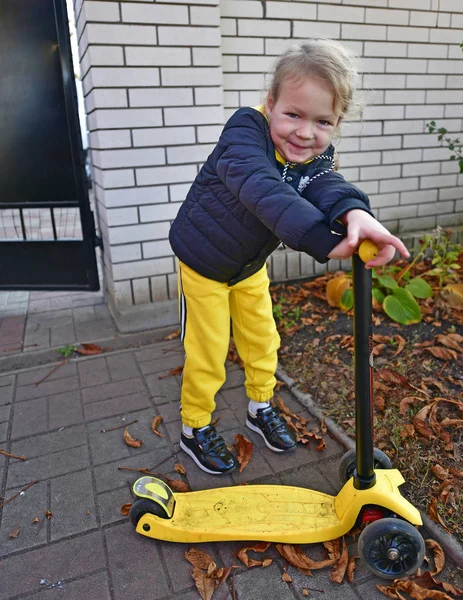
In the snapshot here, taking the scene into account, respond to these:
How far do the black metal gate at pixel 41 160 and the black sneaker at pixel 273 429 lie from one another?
215 cm

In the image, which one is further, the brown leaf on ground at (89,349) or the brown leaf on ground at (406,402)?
the brown leaf on ground at (89,349)

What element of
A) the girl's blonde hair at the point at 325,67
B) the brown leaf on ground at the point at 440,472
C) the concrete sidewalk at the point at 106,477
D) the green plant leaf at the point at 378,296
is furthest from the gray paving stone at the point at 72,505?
the green plant leaf at the point at 378,296

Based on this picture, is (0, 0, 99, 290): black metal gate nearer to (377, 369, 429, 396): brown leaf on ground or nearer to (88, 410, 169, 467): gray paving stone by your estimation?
(88, 410, 169, 467): gray paving stone

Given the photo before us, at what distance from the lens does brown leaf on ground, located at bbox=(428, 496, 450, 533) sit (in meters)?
1.90

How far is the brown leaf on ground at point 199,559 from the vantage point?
182cm

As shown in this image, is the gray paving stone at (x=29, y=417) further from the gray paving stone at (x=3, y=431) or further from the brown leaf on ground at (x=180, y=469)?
the brown leaf on ground at (x=180, y=469)

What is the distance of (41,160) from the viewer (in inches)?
150

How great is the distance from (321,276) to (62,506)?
121 inches

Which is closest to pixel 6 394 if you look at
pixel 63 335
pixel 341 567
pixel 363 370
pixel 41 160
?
pixel 63 335

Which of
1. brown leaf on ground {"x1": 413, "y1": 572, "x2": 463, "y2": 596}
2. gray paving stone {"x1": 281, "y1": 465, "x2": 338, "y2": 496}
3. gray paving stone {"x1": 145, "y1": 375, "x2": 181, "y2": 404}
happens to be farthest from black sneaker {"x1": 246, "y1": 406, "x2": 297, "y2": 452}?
brown leaf on ground {"x1": 413, "y1": 572, "x2": 463, "y2": 596}

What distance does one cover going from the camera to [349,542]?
1903 millimetres

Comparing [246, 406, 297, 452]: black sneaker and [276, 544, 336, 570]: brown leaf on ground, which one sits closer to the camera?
[276, 544, 336, 570]: brown leaf on ground

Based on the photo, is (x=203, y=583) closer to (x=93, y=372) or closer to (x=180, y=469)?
(x=180, y=469)

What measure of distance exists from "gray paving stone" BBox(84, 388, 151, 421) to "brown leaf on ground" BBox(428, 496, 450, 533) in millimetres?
1539
